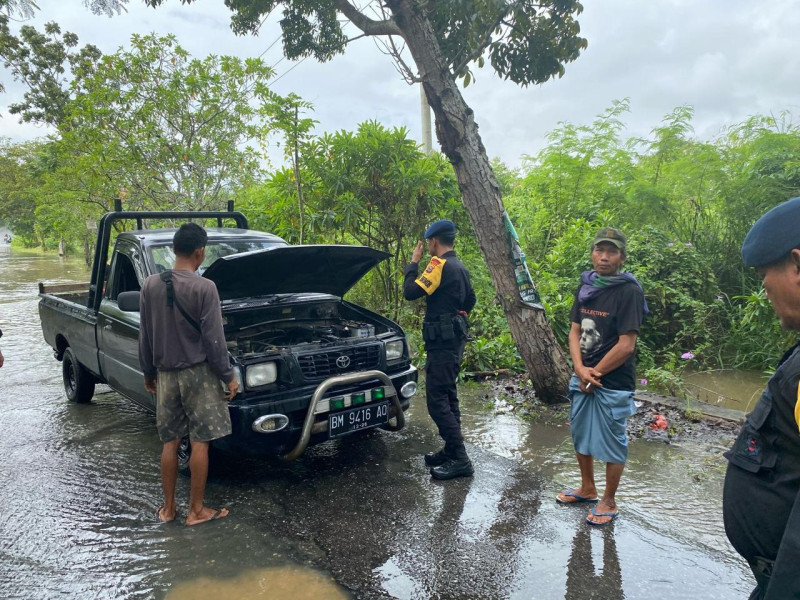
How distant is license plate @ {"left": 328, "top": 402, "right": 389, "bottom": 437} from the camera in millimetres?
3938

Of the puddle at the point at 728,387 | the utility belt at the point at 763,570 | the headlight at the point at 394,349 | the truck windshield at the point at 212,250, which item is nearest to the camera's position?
the utility belt at the point at 763,570

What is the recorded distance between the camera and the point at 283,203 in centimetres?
789

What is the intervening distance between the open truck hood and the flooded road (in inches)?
55.1

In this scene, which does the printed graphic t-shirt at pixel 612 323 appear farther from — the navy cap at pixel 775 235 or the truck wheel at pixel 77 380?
the truck wheel at pixel 77 380

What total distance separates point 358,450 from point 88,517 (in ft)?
6.60

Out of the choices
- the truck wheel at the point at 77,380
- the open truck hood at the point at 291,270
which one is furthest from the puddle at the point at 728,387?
the truck wheel at the point at 77,380

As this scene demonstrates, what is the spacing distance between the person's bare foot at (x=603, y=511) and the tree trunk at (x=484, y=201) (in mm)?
2243

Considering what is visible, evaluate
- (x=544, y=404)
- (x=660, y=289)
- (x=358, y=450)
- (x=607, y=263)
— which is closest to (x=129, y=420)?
(x=358, y=450)

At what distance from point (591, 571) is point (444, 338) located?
5.69 ft

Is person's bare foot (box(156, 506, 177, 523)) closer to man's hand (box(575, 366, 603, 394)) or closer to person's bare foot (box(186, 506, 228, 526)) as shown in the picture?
person's bare foot (box(186, 506, 228, 526))

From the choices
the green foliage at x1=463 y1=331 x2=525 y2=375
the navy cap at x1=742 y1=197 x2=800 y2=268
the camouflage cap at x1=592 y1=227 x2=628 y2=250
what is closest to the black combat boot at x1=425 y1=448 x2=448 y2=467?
the camouflage cap at x1=592 y1=227 x2=628 y2=250

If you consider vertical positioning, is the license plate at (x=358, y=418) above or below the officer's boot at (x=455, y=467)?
above

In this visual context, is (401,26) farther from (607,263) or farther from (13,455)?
(13,455)

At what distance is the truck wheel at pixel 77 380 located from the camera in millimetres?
6070
